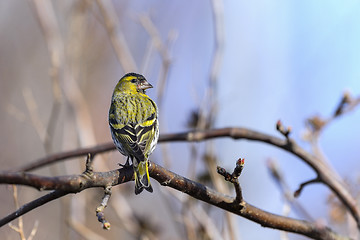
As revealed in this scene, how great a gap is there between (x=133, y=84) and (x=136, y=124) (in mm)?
900

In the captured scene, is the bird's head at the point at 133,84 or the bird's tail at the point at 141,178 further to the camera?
the bird's head at the point at 133,84

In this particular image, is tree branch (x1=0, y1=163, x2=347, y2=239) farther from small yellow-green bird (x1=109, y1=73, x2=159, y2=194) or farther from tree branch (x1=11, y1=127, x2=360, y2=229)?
tree branch (x1=11, y1=127, x2=360, y2=229)

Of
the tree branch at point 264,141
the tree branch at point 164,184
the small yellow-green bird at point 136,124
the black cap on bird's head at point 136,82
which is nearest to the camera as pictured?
the tree branch at point 164,184

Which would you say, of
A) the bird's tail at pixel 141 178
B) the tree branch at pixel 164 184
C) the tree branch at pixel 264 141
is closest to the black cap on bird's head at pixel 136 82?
the tree branch at pixel 264 141

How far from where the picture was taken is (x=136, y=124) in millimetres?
3939

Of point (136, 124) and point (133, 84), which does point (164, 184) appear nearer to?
point (136, 124)

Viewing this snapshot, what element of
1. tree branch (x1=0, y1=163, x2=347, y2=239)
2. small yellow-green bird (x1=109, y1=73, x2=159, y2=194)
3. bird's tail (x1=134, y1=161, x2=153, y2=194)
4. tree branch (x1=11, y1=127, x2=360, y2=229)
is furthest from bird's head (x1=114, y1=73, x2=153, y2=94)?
tree branch (x1=0, y1=163, x2=347, y2=239)

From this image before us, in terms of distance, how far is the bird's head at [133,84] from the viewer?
15.2 feet

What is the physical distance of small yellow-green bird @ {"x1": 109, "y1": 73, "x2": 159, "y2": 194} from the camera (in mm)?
3164

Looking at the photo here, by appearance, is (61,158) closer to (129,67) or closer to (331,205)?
(129,67)

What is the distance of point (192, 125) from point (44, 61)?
16.1 feet

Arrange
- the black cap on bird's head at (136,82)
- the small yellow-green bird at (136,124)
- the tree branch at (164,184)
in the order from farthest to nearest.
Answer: the black cap on bird's head at (136,82) < the small yellow-green bird at (136,124) < the tree branch at (164,184)

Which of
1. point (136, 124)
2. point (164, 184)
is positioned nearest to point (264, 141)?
point (136, 124)

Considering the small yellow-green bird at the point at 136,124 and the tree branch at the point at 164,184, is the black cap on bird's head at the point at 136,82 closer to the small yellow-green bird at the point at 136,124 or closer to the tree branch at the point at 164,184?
the small yellow-green bird at the point at 136,124
